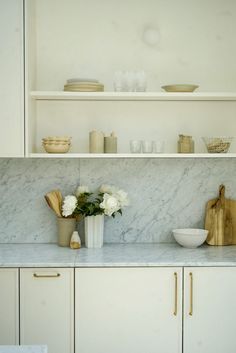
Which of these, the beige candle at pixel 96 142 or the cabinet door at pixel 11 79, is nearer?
the cabinet door at pixel 11 79

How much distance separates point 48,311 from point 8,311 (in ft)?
0.73

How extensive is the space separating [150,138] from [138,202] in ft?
1.42

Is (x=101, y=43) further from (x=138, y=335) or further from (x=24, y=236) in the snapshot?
(x=138, y=335)

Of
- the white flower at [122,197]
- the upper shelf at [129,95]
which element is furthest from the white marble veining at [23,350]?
the upper shelf at [129,95]

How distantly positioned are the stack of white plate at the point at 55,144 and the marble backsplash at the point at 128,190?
28 centimetres

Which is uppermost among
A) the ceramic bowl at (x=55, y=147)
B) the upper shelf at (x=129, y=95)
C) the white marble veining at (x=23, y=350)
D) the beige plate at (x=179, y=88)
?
the beige plate at (x=179, y=88)

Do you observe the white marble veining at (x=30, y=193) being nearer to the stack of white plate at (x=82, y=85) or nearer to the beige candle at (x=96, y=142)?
the beige candle at (x=96, y=142)

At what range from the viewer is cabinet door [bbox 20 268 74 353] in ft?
9.95

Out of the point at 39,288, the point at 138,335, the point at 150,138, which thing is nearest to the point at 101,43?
the point at 150,138

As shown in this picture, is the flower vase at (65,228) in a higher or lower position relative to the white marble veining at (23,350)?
higher

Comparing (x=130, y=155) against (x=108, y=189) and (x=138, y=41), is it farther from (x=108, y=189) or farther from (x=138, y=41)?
(x=138, y=41)

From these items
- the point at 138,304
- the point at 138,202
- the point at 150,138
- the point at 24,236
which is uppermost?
the point at 150,138

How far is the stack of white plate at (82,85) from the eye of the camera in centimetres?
331

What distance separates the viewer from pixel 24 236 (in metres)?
3.60
